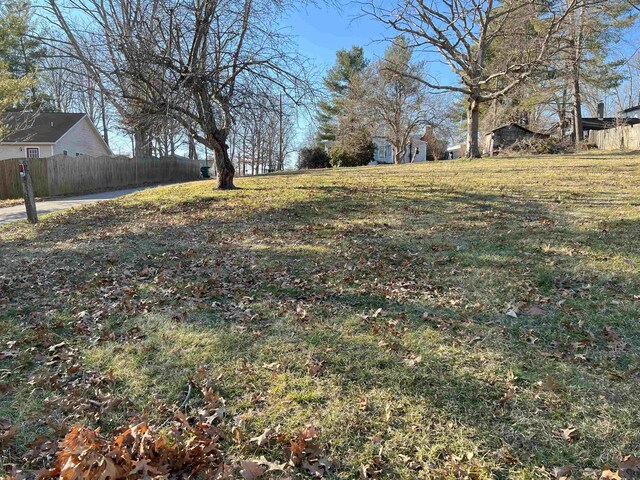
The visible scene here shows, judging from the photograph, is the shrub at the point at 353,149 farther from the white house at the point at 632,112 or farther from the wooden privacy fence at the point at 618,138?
the white house at the point at 632,112

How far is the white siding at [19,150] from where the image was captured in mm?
26219

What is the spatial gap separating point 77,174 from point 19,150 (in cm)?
1055

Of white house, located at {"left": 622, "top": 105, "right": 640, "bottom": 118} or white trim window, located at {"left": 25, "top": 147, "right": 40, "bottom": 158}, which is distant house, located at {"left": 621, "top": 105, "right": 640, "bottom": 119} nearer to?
white house, located at {"left": 622, "top": 105, "right": 640, "bottom": 118}

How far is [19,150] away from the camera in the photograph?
26.5 m

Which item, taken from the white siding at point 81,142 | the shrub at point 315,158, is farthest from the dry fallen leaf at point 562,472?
the shrub at point 315,158

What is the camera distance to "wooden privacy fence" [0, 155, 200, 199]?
1797cm

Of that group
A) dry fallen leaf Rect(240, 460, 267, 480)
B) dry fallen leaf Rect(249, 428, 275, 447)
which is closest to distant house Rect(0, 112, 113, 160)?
dry fallen leaf Rect(249, 428, 275, 447)

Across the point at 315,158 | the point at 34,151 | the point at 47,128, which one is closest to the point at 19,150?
the point at 34,151

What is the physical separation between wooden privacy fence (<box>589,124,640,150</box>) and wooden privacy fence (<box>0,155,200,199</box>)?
29.2m

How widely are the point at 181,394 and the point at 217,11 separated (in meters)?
10.5

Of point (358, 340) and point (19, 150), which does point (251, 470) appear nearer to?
point (358, 340)

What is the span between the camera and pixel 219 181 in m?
13.1

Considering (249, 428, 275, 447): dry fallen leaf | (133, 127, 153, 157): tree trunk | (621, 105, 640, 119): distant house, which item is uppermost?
(621, 105, 640, 119): distant house

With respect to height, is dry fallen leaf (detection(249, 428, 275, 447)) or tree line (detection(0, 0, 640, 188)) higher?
tree line (detection(0, 0, 640, 188))
